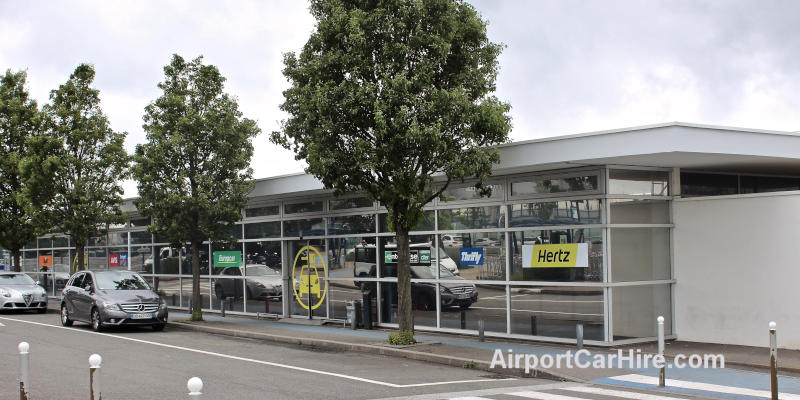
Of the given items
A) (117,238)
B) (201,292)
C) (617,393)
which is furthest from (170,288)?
(617,393)

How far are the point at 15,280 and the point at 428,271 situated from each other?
57.3 ft

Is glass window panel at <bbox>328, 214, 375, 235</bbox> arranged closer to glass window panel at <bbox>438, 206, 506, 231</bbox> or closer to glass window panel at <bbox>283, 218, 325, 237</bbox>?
glass window panel at <bbox>283, 218, 325, 237</bbox>

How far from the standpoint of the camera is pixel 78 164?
2627cm

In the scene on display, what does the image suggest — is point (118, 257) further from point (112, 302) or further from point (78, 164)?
point (112, 302)

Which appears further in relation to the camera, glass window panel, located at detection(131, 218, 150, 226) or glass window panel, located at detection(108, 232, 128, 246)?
glass window panel, located at detection(108, 232, 128, 246)

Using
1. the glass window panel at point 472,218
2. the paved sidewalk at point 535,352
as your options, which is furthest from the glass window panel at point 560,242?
the paved sidewalk at point 535,352

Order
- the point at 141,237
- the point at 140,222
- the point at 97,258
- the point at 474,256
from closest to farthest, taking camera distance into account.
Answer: the point at 474,256, the point at 141,237, the point at 140,222, the point at 97,258

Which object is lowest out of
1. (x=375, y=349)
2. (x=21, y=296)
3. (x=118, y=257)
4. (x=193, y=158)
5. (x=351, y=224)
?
(x=375, y=349)

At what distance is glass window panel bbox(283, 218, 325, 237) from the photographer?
2128 centimetres

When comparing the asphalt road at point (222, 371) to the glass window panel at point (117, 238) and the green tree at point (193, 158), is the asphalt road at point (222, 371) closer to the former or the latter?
the green tree at point (193, 158)

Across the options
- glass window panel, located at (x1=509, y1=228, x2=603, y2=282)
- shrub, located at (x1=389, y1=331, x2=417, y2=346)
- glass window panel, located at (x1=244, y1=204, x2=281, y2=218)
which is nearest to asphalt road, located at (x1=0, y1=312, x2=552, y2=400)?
shrub, located at (x1=389, y1=331, x2=417, y2=346)

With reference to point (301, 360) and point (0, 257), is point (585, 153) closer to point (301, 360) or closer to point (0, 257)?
point (301, 360)

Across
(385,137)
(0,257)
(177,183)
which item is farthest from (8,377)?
(0,257)

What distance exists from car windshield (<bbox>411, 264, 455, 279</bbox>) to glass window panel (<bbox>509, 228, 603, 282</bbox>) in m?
2.05
